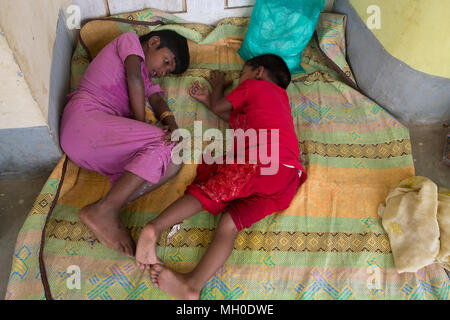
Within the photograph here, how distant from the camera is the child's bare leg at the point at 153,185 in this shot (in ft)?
5.49

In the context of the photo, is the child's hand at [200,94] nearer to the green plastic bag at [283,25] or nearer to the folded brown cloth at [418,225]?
the green plastic bag at [283,25]

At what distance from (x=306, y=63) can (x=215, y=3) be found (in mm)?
801

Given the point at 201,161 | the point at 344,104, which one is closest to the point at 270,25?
the point at 344,104

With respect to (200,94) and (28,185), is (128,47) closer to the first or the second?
(200,94)

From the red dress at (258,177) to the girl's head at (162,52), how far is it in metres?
0.54

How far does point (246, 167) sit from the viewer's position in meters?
1.60

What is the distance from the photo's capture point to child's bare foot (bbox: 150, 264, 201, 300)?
1.40 meters

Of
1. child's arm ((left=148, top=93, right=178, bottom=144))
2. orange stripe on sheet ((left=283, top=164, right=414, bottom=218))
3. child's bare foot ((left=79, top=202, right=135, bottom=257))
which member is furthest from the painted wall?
child's bare foot ((left=79, top=202, right=135, bottom=257))

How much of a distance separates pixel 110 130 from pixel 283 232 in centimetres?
98

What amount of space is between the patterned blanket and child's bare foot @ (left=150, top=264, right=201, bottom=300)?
5 cm

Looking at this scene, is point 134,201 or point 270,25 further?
point 270,25

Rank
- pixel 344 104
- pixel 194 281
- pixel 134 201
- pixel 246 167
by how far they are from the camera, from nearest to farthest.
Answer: pixel 194 281 → pixel 246 167 → pixel 134 201 → pixel 344 104

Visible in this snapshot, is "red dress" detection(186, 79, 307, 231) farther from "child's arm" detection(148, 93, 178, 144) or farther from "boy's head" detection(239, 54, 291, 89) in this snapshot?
"child's arm" detection(148, 93, 178, 144)
